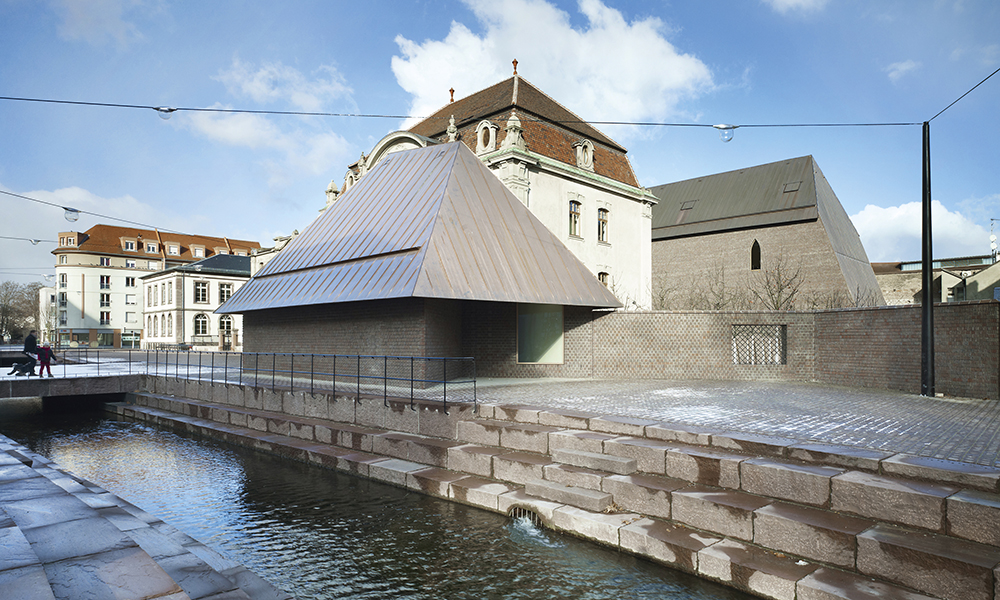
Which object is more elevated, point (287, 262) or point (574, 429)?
point (287, 262)

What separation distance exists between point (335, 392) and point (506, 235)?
21.0 ft

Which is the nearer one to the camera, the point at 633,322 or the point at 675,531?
the point at 675,531

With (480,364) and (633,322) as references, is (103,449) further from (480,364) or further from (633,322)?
(633,322)

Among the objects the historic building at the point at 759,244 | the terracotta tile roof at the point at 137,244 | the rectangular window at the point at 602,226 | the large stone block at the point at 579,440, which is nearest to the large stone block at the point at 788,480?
the large stone block at the point at 579,440

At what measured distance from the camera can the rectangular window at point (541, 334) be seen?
1786 centimetres

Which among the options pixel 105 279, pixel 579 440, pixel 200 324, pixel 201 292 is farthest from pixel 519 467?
pixel 105 279

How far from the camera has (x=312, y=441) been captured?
1295 cm

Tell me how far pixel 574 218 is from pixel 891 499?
952 inches

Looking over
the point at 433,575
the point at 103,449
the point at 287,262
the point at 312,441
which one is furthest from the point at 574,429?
the point at 287,262

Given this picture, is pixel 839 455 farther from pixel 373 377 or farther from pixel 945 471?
pixel 373 377

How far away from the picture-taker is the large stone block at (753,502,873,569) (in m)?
5.77

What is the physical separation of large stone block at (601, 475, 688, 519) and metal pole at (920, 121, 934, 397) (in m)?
8.86

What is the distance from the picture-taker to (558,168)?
90.2ft

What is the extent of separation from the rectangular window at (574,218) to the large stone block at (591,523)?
22339mm
